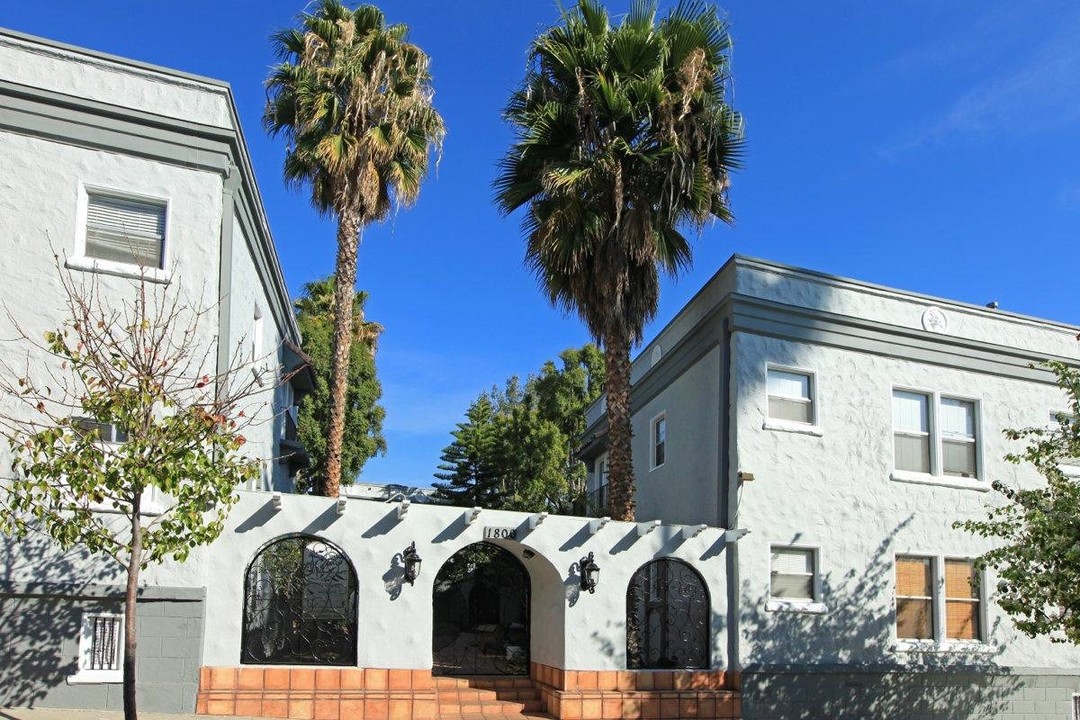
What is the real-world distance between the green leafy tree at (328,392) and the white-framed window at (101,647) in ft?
55.5

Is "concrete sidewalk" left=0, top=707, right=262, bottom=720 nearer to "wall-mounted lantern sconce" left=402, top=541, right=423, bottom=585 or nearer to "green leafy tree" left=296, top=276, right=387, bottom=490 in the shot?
"wall-mounted lantern sconce" left=402, top=541, right=423, bottom=585

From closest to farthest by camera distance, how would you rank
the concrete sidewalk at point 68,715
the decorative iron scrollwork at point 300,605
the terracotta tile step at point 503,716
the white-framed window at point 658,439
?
the concrete sidewalk at point 68,715 → the decorative iron scrollwork at point 300,605 → the terracotta tile step at point 503,716 → the white-framed window at point 658,439

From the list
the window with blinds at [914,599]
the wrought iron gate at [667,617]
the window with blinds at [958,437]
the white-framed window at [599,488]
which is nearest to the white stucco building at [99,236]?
the wrought iron gate at [667,617]

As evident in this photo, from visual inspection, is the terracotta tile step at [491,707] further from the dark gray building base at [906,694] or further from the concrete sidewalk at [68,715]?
the concrete sidewalk at [68,715]

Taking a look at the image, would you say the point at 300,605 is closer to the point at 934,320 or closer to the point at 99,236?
the point at 99,236

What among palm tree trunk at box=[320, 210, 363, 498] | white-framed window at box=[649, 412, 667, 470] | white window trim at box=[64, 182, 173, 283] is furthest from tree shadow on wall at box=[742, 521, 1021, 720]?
white window trim at box=[64, 182, 173, 283]

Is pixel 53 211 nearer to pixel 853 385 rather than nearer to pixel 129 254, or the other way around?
pixel 129 254

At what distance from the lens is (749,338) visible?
58.8ft

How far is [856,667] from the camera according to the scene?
17453 millimetres

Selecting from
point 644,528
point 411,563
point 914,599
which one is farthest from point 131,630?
point 914,599

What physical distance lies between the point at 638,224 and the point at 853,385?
4.97 meters

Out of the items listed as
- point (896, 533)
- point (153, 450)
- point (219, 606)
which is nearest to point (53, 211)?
point (153, 450)

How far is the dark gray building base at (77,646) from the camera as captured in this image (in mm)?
12750

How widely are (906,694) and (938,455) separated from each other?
4.35 meters
